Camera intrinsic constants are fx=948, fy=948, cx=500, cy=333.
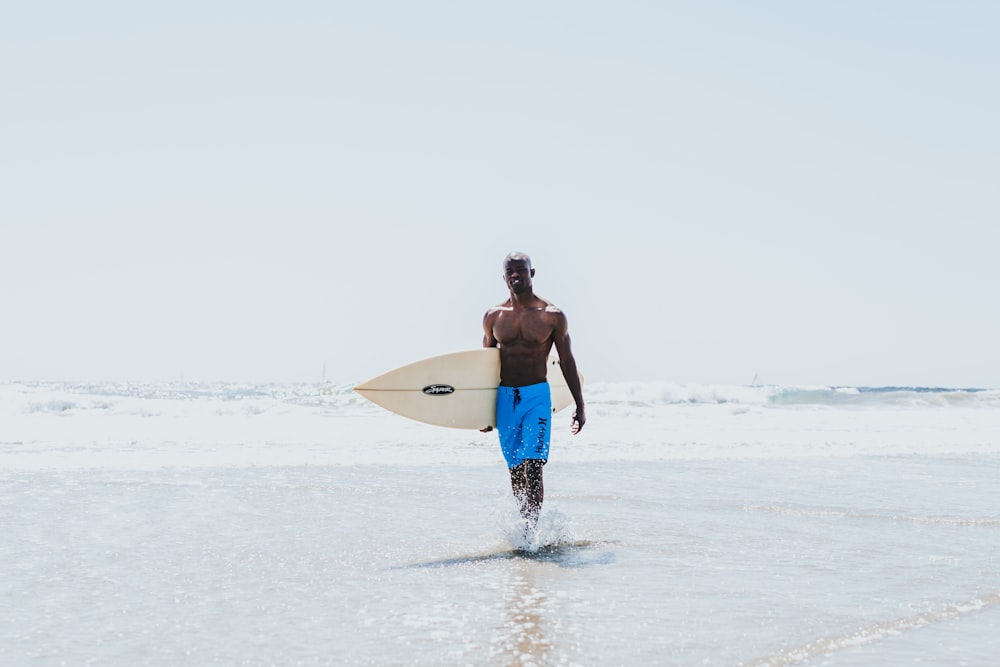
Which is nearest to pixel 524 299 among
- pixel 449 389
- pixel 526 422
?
pixel 526 422

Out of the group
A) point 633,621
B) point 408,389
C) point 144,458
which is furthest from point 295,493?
point 633,621

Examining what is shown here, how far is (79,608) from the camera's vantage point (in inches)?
152

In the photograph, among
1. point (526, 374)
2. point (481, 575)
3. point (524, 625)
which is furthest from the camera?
point (526, 374)

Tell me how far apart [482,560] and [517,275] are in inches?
65.9

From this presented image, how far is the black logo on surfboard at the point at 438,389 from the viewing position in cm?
645

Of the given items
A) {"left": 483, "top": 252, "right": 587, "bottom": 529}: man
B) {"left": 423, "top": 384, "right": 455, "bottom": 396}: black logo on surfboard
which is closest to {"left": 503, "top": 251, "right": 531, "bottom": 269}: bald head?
{"left": 483, "top": 252, "right": 587, "bottom": 529}: man

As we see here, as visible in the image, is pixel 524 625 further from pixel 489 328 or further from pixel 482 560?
pixel 489 328

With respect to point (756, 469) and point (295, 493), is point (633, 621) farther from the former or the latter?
point (756, 469)

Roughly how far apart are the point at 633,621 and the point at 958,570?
2.12 metres

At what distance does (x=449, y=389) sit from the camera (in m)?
6.45

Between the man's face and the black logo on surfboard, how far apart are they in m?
A: 1.08

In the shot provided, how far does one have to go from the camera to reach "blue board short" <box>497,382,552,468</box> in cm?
568

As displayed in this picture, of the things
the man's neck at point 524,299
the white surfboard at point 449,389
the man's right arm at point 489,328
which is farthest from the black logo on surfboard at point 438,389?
the man's neck at point 524,299

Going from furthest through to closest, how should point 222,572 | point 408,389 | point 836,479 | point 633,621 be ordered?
point 836,479
point 408,389
point 222,572
point 633,621
